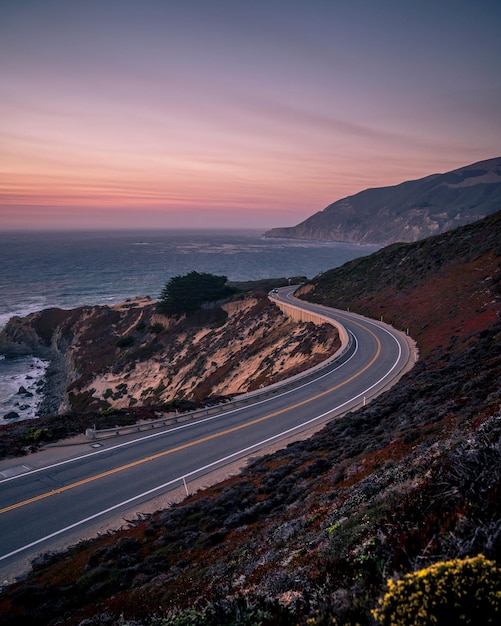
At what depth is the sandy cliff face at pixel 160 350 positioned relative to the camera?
42.7m

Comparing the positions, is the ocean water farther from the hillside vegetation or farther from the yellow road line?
the hillside vegetation

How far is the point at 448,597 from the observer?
366cm

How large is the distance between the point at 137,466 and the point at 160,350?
43.7m

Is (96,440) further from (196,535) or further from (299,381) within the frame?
(299,381)

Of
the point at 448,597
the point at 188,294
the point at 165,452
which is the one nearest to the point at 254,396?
the point at 165,452

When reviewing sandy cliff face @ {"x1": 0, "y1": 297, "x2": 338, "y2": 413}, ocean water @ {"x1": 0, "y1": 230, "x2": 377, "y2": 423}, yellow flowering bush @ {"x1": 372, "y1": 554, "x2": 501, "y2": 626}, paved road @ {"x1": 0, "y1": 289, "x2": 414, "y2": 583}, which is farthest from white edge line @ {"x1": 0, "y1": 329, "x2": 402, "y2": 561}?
ocean water @ {"x1": 0, "y1": 230, "x2": 377, "y2": 423}

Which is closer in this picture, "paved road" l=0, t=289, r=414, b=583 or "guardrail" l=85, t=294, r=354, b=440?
"paved road" l=0, t=289, r=414, b=583

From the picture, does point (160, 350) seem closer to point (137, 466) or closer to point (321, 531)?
point (137, 466)

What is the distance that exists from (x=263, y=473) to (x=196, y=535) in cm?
458

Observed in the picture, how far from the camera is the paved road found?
13695 millimetres

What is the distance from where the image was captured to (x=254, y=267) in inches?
6511

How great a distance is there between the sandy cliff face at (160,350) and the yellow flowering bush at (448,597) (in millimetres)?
30336

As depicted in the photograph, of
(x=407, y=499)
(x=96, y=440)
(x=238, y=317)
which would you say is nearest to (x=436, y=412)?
(x=407, y=499)

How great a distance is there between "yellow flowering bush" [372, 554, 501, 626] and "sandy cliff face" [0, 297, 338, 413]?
30.3 meters
